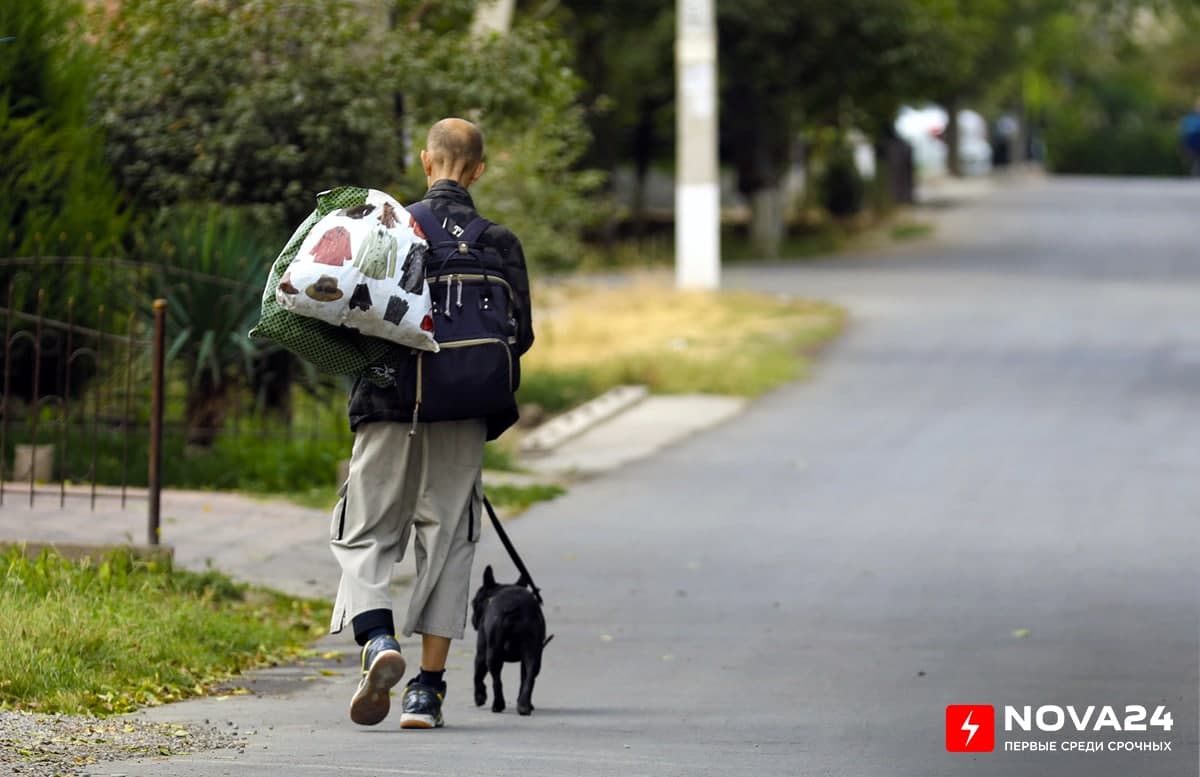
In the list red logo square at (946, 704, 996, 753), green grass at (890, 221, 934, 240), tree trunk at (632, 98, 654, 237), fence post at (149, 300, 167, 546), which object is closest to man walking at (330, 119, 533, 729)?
red logo square at (946, 704, 996, 753)

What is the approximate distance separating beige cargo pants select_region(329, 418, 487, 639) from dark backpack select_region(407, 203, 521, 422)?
0.16 metres

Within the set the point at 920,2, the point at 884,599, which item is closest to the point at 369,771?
the point at 884,599

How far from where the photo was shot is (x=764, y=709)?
22.1 feet

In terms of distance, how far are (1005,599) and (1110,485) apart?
3.86 meters

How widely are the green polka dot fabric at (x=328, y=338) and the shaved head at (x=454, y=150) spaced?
34 centimetres

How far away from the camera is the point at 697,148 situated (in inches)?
1032

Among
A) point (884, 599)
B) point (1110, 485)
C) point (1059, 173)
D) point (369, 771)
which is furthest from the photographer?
point (1059, 173)

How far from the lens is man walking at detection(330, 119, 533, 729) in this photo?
6113mm

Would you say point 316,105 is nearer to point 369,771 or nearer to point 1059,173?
point 369,771

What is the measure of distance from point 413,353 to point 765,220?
29580 mm

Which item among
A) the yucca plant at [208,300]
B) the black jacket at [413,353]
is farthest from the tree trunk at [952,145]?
the black jacket at [413,353]

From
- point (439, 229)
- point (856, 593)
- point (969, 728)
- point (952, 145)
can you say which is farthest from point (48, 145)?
point (952, 145)

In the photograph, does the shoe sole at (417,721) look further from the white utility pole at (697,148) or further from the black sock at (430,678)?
the white utility pole at (697,148)

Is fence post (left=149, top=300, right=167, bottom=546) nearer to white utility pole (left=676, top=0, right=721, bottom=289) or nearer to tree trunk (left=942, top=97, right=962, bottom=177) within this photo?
white utility pole (left=676, top=0, right=721, bottom=289)
